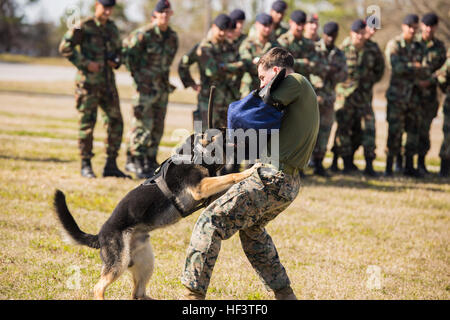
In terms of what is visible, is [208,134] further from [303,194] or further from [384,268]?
[303,194]

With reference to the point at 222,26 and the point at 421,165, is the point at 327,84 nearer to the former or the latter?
the point at 222,26

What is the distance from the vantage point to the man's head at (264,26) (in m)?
8.82

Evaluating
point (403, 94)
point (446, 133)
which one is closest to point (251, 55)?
point (403, 94)

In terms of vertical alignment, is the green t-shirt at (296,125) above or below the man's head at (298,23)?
below

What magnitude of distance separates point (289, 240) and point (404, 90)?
5023mm

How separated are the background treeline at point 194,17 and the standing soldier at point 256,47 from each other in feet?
60.6

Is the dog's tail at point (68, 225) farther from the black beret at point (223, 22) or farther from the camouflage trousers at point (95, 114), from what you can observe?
the black beret at point (223, 22)

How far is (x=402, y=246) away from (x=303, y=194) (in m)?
2.25

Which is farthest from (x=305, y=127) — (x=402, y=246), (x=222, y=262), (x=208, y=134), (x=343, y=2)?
(x=343, y=2)

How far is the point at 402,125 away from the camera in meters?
10.0

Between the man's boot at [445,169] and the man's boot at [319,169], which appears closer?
the man's boot at [319,169]

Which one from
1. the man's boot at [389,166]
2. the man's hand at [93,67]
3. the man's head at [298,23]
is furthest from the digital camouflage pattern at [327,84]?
the man's hand at [93,67]

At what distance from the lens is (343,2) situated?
41.4 m

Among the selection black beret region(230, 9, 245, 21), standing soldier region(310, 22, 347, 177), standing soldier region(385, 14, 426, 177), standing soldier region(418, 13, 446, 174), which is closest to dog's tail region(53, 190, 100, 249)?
standing soldier region(310, 22, 347, 177)
